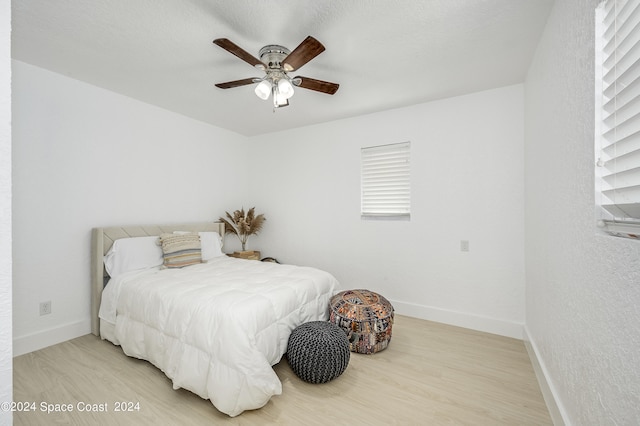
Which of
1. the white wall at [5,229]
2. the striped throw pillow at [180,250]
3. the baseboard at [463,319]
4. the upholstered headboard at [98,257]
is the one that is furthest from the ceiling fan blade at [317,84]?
the baseboard at [463,319]

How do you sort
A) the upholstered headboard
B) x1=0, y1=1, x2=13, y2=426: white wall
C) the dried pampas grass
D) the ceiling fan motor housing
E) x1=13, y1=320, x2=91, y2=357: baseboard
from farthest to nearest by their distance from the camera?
the dried pampas grass, the upholstered headboard, x1=13, y1=320, x2=91, y2=357: baseboard, the ceiling fan motor housing, x1=0, y1=1, x2=13, y2=426: white wall

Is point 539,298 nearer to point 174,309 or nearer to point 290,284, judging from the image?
point 290,284

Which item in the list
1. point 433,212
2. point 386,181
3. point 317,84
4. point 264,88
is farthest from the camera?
point 386,181

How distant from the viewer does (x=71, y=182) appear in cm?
262

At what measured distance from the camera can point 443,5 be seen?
165 cm

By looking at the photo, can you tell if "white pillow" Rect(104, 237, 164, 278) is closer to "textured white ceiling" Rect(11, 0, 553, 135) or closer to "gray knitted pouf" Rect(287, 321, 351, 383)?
"textured white ceiling" Rect(11, 0, 553, 135)

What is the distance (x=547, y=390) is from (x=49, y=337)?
4.04 m

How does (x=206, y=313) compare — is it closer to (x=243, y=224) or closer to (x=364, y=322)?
(x=364, y=322)

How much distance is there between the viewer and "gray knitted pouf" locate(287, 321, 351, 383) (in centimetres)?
187

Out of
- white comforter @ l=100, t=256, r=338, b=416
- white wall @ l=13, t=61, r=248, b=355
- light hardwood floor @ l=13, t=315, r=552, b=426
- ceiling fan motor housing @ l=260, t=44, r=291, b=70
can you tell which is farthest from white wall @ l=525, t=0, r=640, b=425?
white wall @ l=13, t=61, r=248, b=355

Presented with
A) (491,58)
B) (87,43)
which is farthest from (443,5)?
(87,43)

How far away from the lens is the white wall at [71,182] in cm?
235

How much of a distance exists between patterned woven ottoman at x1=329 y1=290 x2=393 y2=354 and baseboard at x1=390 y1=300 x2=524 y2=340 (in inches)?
33.8

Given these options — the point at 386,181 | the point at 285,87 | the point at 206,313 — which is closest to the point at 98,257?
the point at 206,313
